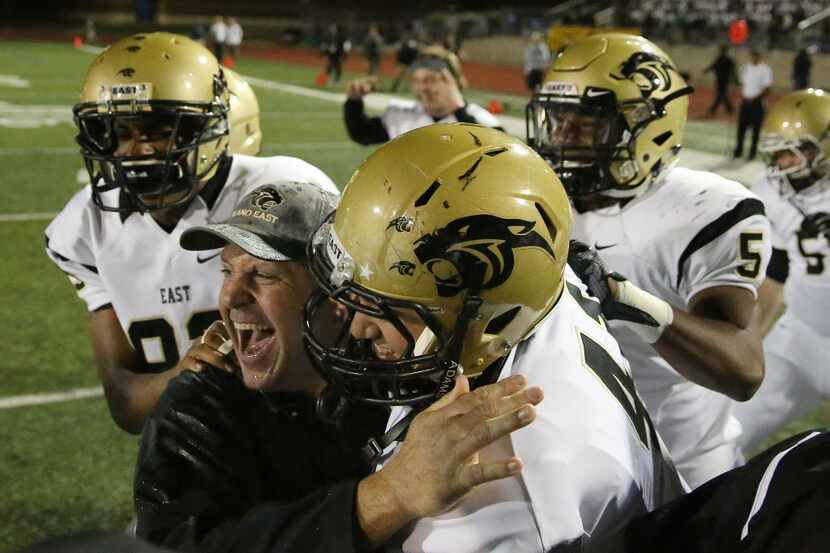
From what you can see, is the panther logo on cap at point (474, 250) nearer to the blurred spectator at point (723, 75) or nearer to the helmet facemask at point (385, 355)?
the helmet facemask at point (385, 355)

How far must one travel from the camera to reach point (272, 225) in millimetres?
2312

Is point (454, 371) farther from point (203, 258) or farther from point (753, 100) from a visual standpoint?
point (753, 100)

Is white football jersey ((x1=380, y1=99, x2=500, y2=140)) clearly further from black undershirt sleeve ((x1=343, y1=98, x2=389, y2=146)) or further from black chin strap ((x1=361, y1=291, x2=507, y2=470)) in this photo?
black chin strap ((x1=361, y1=291, x2=507, y2=470))

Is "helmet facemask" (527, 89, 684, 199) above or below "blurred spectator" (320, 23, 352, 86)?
above

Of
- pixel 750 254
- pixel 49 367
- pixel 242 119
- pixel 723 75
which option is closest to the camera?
pixel 750 254

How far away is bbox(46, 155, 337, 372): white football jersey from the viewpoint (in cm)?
302

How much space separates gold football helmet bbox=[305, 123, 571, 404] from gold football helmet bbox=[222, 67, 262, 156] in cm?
231

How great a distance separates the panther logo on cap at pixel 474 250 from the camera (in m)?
1.68

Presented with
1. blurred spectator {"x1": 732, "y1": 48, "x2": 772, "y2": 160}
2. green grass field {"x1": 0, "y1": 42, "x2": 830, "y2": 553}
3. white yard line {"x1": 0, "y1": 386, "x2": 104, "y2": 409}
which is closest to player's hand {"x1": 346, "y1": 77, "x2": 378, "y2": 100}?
green grass field {"x1": 0, "y1": 42, "x2": 830, "y2": 553}

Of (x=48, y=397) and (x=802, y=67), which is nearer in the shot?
(x=48, y=397)

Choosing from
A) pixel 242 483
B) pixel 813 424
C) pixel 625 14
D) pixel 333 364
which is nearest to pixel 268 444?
pixel 242 483

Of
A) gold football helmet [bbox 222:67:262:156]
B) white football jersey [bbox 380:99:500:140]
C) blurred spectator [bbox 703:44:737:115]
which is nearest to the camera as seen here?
gold football helmet [bbox 222:67:262:156]

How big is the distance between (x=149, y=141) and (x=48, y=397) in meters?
2.17

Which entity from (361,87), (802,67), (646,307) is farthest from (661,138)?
(802,67)
